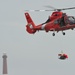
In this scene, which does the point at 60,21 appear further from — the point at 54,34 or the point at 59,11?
the point at 54,34

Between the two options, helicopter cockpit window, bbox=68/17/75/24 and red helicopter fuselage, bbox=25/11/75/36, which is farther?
helicopter cockpit window, bbox=68/17/75/24

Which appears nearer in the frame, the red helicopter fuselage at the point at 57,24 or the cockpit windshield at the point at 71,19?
the red helicopter fuselage at the point at 57,24

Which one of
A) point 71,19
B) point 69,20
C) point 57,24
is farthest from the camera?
point 71,19

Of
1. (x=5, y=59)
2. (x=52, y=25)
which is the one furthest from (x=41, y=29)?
(x=5, y=59)

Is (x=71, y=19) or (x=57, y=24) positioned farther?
(x=71, y=19)

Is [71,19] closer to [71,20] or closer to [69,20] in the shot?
[71,20]

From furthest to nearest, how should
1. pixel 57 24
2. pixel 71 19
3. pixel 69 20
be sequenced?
1. pixel 71 19
2. pixel 69 20
3. pixel 57 24

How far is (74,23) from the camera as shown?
99.2m

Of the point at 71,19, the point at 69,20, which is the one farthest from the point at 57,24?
the point at 71,19

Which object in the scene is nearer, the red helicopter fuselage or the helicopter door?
the red helicopter fuselage

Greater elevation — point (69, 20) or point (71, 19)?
point (71, 19)

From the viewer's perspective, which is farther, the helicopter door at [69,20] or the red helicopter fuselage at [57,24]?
the helicopter door at [69,20]

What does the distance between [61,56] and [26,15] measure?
12409 millimetres

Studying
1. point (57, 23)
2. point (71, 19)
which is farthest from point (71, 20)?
point (57, 23)
